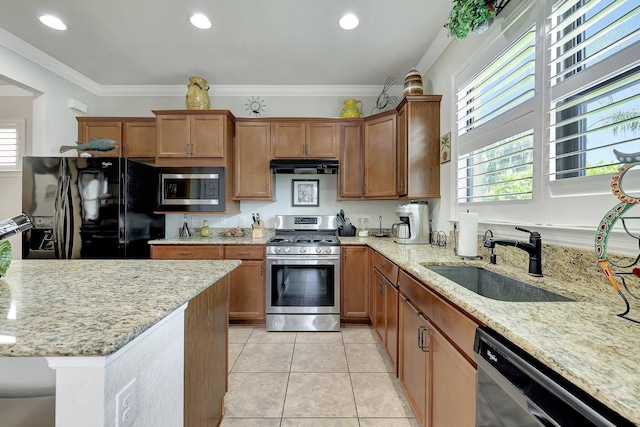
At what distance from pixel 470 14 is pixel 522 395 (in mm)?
1928

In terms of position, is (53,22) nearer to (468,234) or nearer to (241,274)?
(241,274)

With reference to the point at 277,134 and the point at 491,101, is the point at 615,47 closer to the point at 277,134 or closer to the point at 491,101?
the point at 491,101

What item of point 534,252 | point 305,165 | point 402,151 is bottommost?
point 534,252

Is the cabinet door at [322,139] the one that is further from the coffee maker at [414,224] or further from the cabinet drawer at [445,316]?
the cabinet drawer at [445,316]

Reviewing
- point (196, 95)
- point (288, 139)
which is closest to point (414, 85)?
point (288, 139)

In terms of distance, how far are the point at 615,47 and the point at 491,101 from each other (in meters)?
0.74

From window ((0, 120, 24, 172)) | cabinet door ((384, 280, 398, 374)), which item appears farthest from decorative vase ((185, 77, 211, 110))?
cabinet door ((384, 280, 398, 374))

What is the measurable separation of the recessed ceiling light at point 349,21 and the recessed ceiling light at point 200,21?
3.68ft

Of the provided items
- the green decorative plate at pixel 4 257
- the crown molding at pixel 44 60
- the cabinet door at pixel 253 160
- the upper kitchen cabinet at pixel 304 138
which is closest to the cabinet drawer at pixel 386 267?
the upper kitchen cabinet at pixel 304 138

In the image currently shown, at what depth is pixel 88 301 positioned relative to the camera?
2.75 feet

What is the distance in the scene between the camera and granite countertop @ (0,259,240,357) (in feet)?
1.92

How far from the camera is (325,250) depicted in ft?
9.18

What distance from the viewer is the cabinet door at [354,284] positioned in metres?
2.86

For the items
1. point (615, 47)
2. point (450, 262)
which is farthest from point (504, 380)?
point (615, 47)
